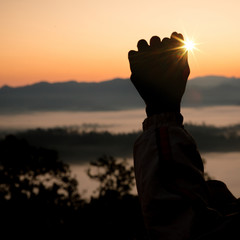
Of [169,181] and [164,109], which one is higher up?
[164,109]

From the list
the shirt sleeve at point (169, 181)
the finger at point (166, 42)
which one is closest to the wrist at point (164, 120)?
the shirt sleeve at point (169, 181)

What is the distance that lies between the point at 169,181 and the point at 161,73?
0.48 metres

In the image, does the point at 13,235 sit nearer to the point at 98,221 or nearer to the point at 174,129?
the point at 98,221

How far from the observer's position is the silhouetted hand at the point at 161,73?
174cm

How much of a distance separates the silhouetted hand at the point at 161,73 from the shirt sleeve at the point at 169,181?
5.6 inches

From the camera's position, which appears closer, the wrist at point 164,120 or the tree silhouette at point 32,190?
→ the wrist at point 164,120

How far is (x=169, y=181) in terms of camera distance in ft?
4.79

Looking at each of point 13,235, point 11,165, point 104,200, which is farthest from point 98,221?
point 11,165

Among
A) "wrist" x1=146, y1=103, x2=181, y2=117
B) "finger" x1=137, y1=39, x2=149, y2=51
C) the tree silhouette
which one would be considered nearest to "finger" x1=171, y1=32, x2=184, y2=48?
"finger" x1=137, y1=39, x2=149, y2=51

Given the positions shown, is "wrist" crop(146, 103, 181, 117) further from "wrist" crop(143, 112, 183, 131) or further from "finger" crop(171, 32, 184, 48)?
"finger" crop(171, 32, 184, 48)

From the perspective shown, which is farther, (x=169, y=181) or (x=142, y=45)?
(x=142, y=45)

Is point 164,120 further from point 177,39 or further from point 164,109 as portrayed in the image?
point 177,39

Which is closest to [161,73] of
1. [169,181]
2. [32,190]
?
[169,181]

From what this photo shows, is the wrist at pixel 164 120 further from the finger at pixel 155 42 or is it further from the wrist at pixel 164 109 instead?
the finger at pixel 155 42
